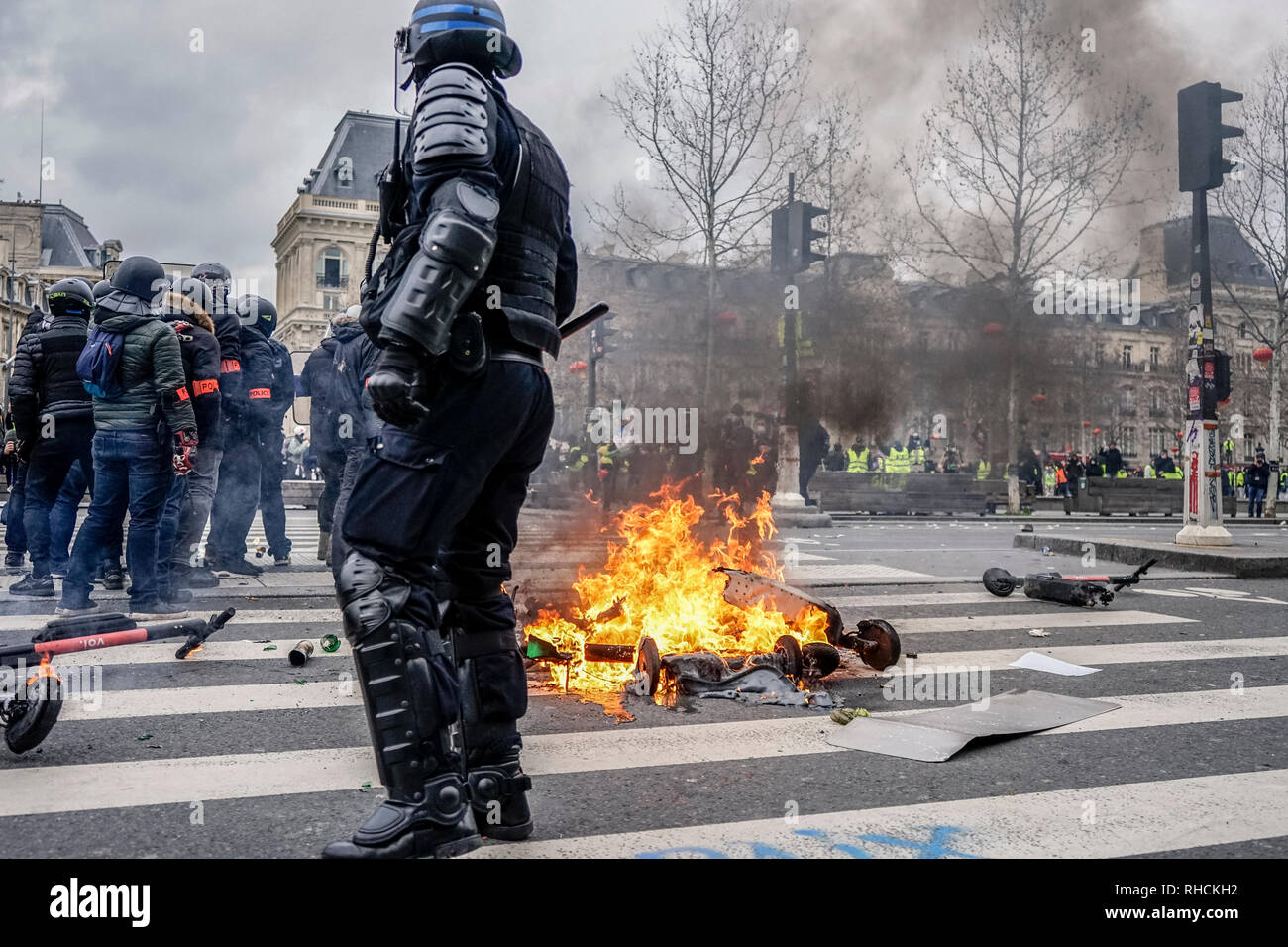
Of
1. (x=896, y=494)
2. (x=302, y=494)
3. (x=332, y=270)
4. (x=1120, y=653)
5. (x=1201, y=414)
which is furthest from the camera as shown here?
(x=332, y=270)

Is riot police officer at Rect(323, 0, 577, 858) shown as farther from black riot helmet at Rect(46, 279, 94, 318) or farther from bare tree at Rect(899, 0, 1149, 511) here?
bare tree at Rect(899, 0, 1149, 511)

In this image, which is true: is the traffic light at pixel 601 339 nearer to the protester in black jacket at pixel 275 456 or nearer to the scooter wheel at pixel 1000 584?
the protester in black jacket at pixel 275 456

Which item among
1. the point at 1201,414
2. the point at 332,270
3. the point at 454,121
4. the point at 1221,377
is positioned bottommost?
the point at 1201,414

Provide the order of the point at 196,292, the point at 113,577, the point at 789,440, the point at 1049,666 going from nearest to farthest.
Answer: the point at 1049,666, the point at 113,577, the point at 196,292, the point at 789,440

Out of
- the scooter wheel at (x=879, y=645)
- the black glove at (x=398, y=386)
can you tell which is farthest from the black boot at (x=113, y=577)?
the black glove at (x=398, y=386)

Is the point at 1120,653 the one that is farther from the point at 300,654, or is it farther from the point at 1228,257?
the point at 1228,257

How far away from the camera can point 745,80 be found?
22.6m

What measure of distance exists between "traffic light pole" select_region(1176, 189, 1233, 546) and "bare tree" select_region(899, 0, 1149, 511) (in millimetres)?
12834

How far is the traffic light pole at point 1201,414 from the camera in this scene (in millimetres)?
11180

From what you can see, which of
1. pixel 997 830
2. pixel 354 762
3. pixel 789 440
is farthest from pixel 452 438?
pixel 789 440

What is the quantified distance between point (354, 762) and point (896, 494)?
21563 millimetres

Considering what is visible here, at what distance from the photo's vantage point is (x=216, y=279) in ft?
28.4

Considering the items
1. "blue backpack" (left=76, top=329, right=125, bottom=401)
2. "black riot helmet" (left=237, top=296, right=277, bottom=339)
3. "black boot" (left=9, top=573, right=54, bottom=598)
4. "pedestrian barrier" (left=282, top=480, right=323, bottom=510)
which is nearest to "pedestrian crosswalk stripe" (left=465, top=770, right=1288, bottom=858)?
"blue backpack" (left=76, top=329, right=125, bottom=401)
